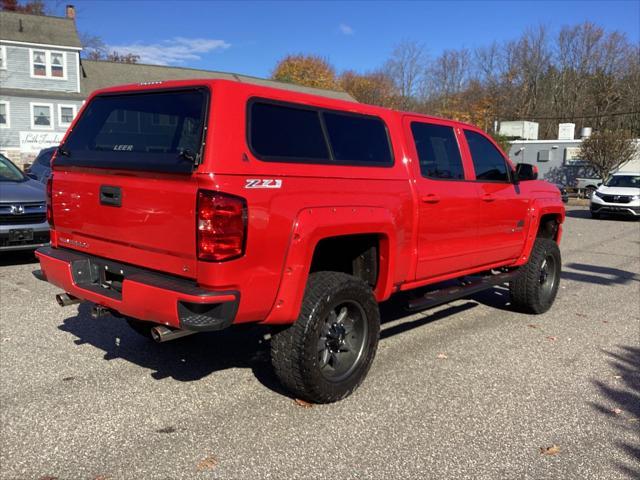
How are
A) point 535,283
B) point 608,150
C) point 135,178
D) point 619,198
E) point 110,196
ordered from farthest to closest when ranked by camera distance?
1. point 608,150
2. point 619,198
3. point 535,283
4. point 110,196
5. point 135,178

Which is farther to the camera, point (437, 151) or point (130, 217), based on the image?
point (437, 151)

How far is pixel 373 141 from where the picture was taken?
14.2 ft

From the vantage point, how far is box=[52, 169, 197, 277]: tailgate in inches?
126

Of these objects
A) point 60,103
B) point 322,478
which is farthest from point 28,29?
point 322,478

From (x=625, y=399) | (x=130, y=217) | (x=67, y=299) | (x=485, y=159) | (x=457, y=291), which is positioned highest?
(x=485, y=159)

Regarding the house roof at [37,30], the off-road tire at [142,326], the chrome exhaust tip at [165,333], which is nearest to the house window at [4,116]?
the house roof at [37,30]

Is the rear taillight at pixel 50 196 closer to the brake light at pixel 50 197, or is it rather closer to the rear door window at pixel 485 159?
the brake light at pixel 50 197

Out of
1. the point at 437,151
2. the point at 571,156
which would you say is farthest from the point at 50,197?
the point at 571,156

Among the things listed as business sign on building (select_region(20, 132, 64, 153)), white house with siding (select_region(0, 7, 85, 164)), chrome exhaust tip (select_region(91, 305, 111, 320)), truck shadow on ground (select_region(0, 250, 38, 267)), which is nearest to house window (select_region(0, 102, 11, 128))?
white house with siding (select_region(0, 7, 85, 164))

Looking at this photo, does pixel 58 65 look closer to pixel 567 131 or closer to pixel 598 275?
pixel 567 131

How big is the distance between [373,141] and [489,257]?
80.1 inches

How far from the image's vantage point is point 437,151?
4.97 m

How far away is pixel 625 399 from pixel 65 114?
113 ft

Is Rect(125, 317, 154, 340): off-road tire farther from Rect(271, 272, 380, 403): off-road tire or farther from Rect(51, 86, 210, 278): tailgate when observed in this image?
Rect(271, 272, 380, 403): off-road tire
